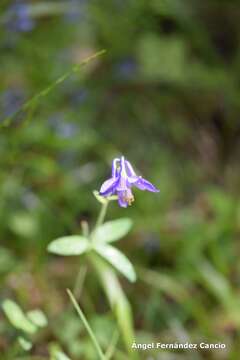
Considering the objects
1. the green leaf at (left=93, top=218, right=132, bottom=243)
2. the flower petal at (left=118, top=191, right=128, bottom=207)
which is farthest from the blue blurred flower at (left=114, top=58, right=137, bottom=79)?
the flower petal at (left=118, top=191, right=128, bottom=207)

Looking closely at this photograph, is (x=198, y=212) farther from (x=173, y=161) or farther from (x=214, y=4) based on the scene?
(x=214, y=4)

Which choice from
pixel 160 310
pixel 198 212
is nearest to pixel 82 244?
pixel 160 310

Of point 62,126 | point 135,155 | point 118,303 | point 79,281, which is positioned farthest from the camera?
point 135,155

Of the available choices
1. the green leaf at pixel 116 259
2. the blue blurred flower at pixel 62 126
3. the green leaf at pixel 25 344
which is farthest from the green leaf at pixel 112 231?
the blue blurred flower at pixel 62 126

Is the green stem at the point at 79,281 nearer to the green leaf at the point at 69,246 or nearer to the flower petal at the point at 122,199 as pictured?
the green leaf at the point at 69,246

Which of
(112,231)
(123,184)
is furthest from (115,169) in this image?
(112,231)

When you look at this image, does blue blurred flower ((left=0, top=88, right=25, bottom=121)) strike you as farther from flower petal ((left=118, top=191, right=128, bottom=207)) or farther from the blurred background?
flower petal ((left=118, top=191, right=128, bottom=207))

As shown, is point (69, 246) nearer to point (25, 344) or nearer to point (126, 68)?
point (25, 344)
